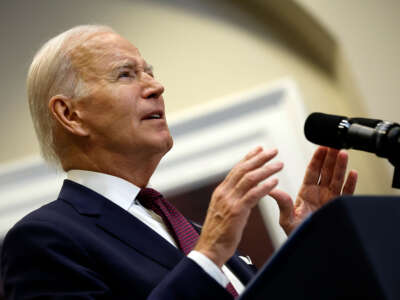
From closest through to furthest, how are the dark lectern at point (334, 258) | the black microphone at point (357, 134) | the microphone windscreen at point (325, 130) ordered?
the dark lectern at point (334, 258)
the black microphone at point (357, 134)
the microphone windscreen at point (325, 130)

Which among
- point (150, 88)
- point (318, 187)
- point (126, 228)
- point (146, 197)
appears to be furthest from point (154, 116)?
point (318, 187)

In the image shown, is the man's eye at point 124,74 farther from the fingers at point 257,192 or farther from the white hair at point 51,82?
the fingers at point 257,192

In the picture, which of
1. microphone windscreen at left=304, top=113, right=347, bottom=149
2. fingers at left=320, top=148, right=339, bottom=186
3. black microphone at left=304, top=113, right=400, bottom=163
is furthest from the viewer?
fingers at left=320, top=148, right=339, bottom=186

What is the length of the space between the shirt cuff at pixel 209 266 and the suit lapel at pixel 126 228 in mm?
162

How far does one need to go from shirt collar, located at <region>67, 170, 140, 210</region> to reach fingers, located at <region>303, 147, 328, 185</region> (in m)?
0.41

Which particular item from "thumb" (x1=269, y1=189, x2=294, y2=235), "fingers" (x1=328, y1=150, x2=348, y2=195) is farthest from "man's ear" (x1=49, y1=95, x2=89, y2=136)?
"fingers" (x1=328, y1=150, x2=348, y2=195)

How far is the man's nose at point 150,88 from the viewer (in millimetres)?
1418

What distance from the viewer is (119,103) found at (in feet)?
4.55

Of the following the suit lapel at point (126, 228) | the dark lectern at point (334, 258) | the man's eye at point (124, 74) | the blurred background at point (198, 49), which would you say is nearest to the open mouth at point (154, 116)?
the man's eye at point (124, 74)

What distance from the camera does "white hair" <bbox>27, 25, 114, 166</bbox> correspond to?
1.44 m

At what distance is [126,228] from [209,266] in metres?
0.25

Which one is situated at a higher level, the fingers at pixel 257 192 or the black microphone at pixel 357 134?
the black microphone at pixel 357 134

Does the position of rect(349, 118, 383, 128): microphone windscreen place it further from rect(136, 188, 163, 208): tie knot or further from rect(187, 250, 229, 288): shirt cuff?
rect(136, 188, 163, 208): tie knot

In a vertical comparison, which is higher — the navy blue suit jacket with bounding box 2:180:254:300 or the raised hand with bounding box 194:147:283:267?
the raised hand with bounding box 194:147:283:267
